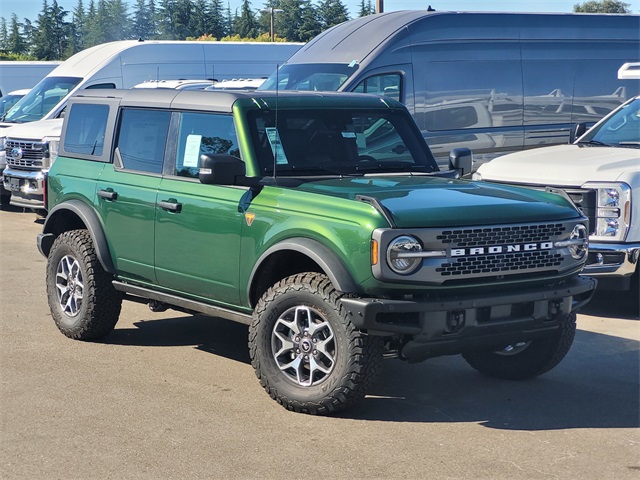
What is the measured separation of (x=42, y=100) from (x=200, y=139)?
455 inches

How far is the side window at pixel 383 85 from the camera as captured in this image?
12602mm

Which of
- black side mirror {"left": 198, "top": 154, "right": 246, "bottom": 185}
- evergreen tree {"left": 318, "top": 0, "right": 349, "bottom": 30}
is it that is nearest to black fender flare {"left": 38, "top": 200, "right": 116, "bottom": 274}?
black side mirror {"left": 198, "top": 154, "right": 246, "bottom": 185}

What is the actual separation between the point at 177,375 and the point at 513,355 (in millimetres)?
2218

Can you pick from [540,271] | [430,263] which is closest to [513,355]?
[540,271]

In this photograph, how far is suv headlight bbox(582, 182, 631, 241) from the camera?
8.51m

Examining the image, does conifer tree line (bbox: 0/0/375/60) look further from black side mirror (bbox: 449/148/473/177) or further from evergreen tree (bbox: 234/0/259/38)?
black side mirror (bbox: 449/148/473/177)

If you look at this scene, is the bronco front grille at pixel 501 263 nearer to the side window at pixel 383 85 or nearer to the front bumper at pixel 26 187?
the side window at pixel 383 85

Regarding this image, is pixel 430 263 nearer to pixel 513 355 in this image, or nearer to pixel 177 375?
pixel 513 355

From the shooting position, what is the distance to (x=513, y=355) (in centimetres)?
680

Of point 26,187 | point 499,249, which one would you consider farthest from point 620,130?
point 26,187

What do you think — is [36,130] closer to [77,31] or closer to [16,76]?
[16,76]

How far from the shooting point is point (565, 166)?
8922 mm

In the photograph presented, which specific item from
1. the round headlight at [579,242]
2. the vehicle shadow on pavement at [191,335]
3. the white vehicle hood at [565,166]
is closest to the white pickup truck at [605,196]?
the white vehicle hood at [565,166]

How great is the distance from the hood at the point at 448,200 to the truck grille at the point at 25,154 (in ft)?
31.1
